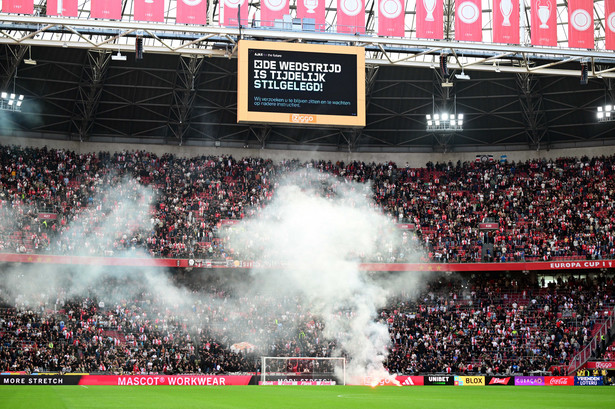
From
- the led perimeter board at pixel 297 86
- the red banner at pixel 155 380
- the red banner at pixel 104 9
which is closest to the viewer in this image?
the led perimeter board at pixel 297 86

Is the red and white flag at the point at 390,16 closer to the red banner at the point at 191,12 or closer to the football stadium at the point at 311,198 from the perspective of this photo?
the football stadium at the point at 311,198

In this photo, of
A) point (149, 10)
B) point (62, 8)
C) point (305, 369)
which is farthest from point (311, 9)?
point (305, 369)

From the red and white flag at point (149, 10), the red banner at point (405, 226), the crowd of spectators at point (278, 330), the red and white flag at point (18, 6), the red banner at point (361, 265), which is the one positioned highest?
the red and white flag at point (149, 10)

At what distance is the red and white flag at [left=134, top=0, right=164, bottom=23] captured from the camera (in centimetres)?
3281

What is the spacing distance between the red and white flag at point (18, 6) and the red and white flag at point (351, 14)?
13.9 metres

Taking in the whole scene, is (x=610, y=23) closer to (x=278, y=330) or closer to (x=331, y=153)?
(x=278, y=330)

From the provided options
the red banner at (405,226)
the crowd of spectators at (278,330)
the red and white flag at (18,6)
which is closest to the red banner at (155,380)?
the crowd of spectators at (278,330)

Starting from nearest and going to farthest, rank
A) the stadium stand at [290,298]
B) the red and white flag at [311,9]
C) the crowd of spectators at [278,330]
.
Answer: the red and white flag at [311,9] < the crowd of spectators at [278,330] < the stadium stand at [290,298]

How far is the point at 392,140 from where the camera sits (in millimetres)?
57062

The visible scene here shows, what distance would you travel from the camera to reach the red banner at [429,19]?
A: 34875 millimetres

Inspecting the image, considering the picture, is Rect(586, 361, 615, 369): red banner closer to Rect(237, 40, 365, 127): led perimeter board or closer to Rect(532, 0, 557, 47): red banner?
Rect(532, 0, 557, 47): red banner

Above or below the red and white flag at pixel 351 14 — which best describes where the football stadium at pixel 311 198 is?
below

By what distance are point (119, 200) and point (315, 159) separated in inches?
617

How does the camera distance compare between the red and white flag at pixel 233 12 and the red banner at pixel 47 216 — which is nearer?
the red and white flag at pixel 233 12
